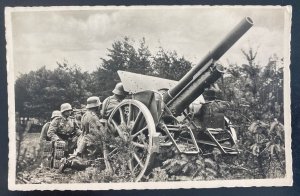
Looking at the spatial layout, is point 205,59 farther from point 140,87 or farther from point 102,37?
point 102,37

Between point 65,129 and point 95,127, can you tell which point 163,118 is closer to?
point 95,127

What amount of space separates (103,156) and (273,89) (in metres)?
1.00

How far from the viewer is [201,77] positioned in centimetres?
270

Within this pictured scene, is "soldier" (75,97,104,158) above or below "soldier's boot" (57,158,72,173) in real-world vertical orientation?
above

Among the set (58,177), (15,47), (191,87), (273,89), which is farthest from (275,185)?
(15,47)

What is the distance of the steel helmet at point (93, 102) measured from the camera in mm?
2723

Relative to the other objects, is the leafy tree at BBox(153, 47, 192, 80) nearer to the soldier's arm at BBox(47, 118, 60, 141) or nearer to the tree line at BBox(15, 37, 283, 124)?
the tree line at BBox(15, 37, 283, 124)

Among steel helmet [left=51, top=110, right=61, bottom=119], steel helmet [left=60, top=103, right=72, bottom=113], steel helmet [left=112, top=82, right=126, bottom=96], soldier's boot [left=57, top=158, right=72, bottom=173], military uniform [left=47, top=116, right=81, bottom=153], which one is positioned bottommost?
soldier's boot [left=57, top=158, right=72, bottom=173]

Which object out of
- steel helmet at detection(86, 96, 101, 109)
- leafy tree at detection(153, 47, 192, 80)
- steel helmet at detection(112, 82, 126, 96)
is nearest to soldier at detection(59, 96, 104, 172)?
steel helmet at detection(86, 96, 101, 109)

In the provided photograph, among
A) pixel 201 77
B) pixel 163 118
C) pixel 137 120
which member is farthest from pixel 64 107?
pixel 201 77

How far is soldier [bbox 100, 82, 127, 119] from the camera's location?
8.91 feet

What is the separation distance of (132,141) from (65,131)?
37 centimetres

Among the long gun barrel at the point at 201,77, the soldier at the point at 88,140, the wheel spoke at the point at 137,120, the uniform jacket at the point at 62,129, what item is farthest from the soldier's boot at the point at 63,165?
the long gun barrel at the point at 201,77

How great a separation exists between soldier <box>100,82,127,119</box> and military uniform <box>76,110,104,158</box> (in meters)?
0.06
